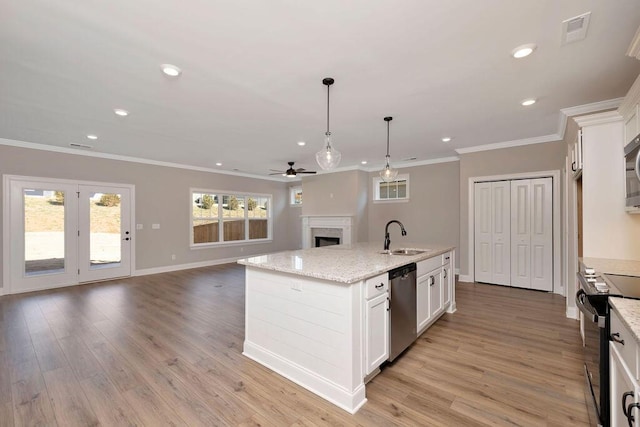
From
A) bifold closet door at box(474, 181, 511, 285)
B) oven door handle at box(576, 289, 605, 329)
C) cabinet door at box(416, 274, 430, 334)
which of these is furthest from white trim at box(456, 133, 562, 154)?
oven door handle at box(576, 289, 605, 329)

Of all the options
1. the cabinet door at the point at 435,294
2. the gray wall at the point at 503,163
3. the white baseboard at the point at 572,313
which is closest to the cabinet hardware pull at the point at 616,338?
the cabinet door at the point at 435,294

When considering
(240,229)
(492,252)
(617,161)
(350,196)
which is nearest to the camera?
(617,161)

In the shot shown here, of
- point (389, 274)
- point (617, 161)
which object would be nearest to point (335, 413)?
point (389, 274)

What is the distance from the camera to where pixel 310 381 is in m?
2.20

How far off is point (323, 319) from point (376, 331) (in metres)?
0.47

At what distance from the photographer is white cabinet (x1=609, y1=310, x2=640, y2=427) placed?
1101 millimetres

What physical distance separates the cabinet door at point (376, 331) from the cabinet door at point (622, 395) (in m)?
1.32

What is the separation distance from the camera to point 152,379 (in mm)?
2332

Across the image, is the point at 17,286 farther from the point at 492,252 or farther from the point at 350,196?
the point at 492,252

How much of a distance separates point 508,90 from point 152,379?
174 inches

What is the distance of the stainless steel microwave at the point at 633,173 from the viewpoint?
2030 millimetres

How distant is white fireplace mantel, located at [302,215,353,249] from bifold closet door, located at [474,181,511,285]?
2996 mm

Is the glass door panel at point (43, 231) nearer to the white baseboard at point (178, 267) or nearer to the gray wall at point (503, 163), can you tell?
the white baseboard at point (178, 267)

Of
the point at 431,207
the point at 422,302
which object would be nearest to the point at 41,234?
the point at 422,302
